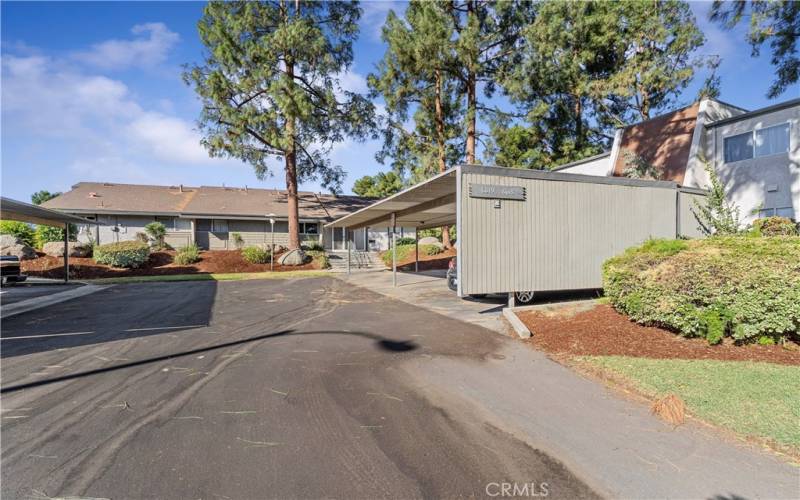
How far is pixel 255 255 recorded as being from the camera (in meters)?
23.9

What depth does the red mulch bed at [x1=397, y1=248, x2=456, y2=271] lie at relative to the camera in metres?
24.7

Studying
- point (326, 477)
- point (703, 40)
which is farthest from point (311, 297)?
point (703, 40)

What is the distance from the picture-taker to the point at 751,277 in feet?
18.2

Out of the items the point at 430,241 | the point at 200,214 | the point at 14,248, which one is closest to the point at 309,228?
the point at 200,214

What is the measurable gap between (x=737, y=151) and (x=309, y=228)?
82.7 ft

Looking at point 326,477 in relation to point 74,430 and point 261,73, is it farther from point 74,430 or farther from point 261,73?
point 261,73

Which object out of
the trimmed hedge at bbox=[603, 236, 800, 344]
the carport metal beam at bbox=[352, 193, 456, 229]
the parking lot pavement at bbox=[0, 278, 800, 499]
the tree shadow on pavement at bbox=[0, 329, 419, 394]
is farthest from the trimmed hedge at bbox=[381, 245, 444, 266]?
the trimmed hedge at bbox=[603, 236, 800, 344]

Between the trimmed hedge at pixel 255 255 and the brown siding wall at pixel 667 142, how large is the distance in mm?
19887

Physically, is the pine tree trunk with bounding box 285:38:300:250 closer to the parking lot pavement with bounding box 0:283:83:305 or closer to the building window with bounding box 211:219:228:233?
the building window with bounding box 211:219:228:233

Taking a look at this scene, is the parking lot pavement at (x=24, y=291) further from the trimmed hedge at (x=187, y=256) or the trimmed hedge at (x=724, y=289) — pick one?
the trimmed hedge at (x=724, y=289)

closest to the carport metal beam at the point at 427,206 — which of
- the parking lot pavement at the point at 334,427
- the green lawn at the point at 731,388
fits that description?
the parking lot pavement at the point at 334,427

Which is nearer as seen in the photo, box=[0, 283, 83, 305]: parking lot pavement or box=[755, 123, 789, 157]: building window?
box=[0, 283, 83, 305]: parking lot pavement

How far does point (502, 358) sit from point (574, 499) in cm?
326

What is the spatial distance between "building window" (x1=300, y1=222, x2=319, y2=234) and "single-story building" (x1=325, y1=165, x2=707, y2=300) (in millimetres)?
20581
